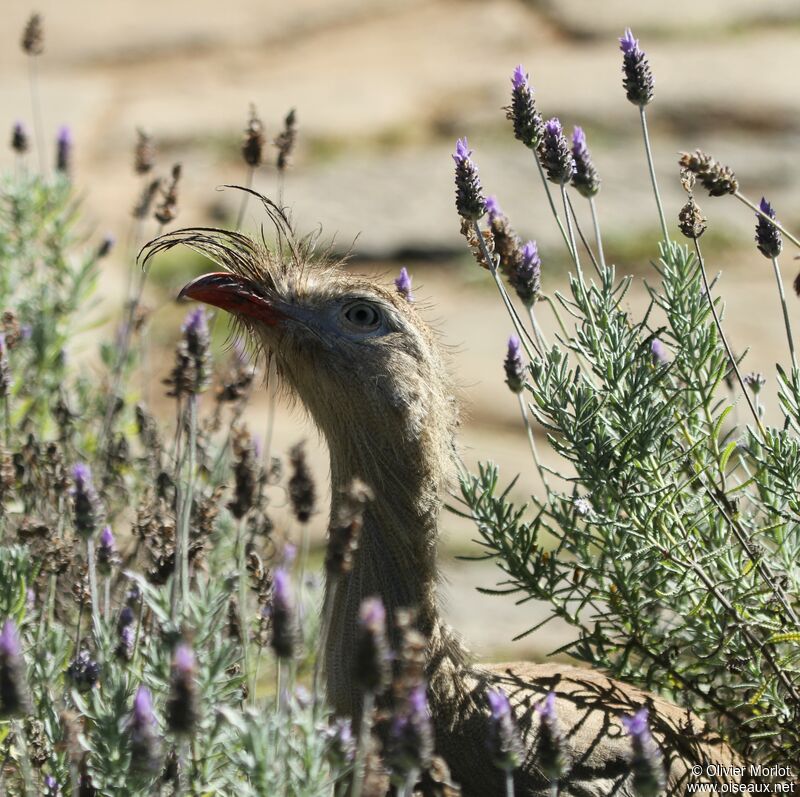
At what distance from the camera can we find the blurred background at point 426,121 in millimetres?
5090

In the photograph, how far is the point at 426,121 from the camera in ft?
20.5

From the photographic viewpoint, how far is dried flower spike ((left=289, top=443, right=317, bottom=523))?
73.9 inches

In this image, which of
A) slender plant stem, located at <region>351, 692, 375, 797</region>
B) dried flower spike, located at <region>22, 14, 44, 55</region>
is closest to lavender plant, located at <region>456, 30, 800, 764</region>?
slender plant stem, located at <region>351, 692, 375, 797</region>

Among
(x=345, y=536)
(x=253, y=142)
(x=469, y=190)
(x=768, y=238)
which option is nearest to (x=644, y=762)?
(x=345, y=536)

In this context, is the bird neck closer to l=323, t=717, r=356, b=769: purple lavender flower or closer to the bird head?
the bird head

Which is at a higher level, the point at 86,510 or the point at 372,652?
the point at 86,510

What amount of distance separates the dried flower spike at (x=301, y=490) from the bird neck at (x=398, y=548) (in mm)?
460

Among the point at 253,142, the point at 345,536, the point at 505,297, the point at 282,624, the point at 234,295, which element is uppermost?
the point at 253,142

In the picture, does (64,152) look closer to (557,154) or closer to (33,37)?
(33,37)

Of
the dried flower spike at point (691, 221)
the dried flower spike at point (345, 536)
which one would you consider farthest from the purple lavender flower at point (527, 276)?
the dried flower spike at point (345, 536)

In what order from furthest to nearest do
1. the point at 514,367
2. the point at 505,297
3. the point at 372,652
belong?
1. the point at 514,367
2. the point at 505,297
3. the point at 372,652

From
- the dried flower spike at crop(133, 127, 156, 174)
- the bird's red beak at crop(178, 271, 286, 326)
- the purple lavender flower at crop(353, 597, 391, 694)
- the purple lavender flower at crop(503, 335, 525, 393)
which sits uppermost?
the dried flower spike at crop(133, 127, 156, 174)

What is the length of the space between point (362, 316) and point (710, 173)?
28.9 inches

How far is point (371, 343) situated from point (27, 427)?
1.10 meters
